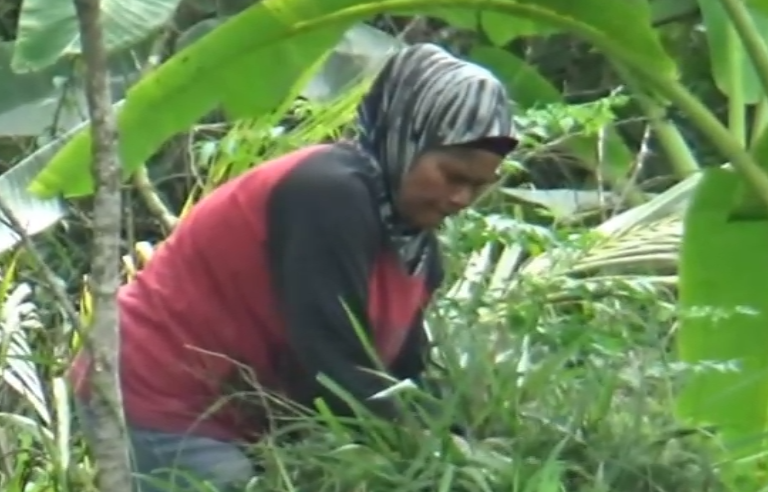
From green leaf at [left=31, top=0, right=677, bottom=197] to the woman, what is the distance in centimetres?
17

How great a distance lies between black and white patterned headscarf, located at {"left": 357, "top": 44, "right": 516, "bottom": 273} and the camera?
1.73 m

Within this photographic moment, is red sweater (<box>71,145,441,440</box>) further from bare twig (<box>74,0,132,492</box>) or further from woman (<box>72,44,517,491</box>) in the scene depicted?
bare twig (<box>74,0,132,492</box>)

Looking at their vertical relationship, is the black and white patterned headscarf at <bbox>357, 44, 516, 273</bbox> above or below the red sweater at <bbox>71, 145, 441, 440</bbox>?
above

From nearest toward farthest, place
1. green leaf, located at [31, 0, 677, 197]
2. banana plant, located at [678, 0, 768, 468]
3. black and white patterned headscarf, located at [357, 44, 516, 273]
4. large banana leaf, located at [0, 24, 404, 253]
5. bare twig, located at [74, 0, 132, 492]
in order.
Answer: bare twig, located at [74, 0, 132, 492]
black and white patterned headscarf, located at [357, 44, 516, 273]
green leaf, located at [31, 0, 677, 197]
banana plant, located at [678, 0, 768, 468]
large banana leaf, located at [0, 24, 404, 253]

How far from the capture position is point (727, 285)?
7.05ft

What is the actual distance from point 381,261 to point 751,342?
652 millimetres

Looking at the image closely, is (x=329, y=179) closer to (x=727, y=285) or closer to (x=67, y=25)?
(x=67, y=25)

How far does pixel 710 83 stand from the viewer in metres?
3.97

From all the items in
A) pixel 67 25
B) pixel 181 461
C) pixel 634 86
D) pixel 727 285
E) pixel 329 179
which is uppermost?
pixel 67 25

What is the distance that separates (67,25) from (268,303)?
41cm

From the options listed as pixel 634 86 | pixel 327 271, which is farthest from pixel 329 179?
pixel 634 86

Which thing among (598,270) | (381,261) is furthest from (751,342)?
(381,261)

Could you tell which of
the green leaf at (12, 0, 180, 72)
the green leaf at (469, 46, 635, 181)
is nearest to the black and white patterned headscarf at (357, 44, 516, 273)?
the green leaf at (12, 0, 180, 72)

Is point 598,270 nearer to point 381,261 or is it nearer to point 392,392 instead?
point 381,261
